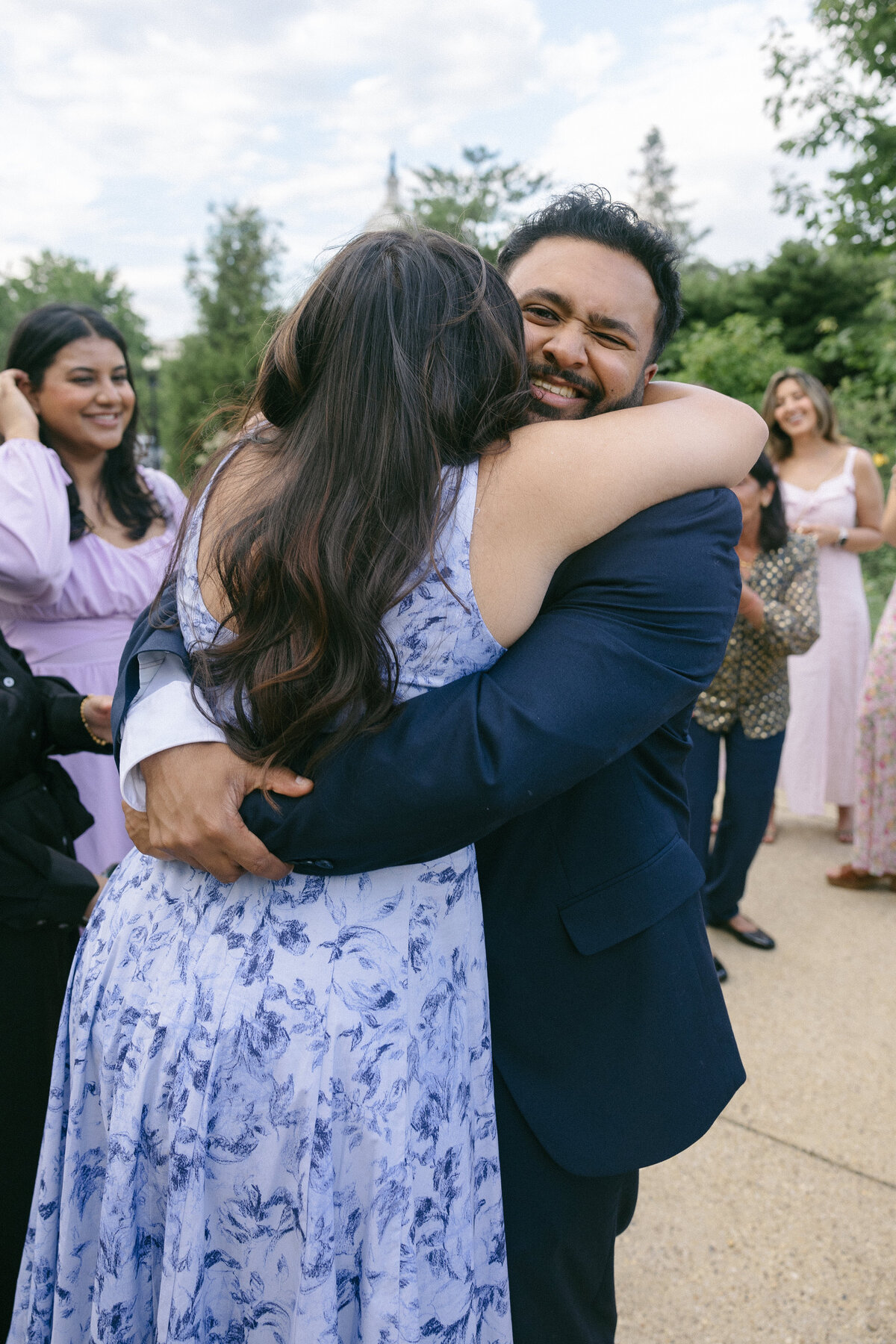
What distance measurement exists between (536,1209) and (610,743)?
2.77 ft

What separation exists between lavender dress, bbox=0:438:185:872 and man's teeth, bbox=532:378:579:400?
1594mm

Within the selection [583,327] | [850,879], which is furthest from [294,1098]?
[850,879]

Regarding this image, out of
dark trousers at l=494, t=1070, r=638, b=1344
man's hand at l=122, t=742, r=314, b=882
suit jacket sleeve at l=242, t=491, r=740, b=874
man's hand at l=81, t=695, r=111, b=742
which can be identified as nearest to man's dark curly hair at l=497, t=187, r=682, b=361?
suit jacket sleeve at l=242, t=491, r=740, b=874

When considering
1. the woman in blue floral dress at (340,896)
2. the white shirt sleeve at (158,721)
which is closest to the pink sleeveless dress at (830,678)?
the woman in blue floral dress at (340,896)

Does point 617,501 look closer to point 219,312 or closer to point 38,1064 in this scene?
point 38,1064

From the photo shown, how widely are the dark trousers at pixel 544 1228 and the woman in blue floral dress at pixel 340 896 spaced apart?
16cm

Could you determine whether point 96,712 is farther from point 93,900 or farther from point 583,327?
point 583,327

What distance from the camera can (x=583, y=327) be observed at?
1.71 meters

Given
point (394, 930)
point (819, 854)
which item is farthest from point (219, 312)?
point (394, 930)

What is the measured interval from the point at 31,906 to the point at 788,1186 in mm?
2280

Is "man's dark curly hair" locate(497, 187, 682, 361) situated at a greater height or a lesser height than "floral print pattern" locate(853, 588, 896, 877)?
greater

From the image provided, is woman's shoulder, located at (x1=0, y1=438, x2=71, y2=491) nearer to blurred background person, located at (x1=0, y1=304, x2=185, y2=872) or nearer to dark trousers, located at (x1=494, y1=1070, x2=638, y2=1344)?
blurred background person, located at (x1=0, y1=304, x2=185, y2=872)

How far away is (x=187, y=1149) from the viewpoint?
1.29m

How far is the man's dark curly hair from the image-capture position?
1.76 metres
